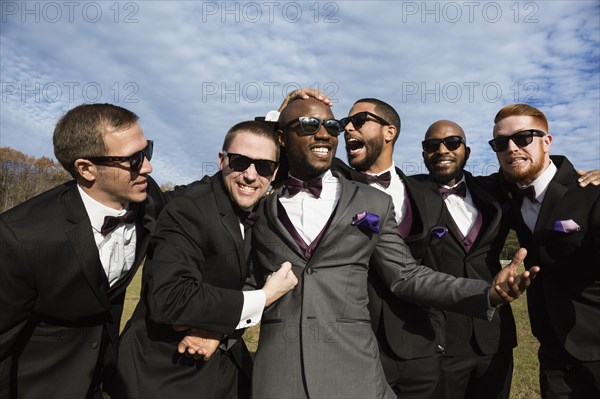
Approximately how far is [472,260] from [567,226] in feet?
3.30

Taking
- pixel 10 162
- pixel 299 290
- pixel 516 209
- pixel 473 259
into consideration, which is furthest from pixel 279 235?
pixel 10 162

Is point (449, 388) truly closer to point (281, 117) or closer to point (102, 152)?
point (281, 117)

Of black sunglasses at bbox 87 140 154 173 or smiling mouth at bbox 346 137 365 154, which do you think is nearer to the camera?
black sunglasses at bbox 87 140 154 173

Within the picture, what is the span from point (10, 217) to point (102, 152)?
2.58 feet

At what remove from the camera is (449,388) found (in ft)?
14.7

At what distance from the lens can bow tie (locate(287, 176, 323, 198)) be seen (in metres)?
3.37

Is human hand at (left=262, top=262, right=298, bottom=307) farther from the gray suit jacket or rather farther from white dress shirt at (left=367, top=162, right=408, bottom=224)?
white dress shirt at (left=367, top=162, right=408, bottom=224)

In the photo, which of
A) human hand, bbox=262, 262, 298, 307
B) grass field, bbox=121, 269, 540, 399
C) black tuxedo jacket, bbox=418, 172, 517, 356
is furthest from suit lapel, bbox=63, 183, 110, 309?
grass field, bbox=121, 269, 540, 399

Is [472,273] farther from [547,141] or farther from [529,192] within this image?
[547,141]

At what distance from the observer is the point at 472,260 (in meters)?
4.45

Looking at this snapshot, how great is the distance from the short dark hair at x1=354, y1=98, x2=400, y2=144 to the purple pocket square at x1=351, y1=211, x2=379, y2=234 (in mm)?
1992

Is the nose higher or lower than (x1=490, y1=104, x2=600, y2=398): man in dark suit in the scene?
higher

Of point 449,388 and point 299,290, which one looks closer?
point 299,290

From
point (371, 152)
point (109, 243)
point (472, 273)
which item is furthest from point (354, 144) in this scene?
point (109, 243)
